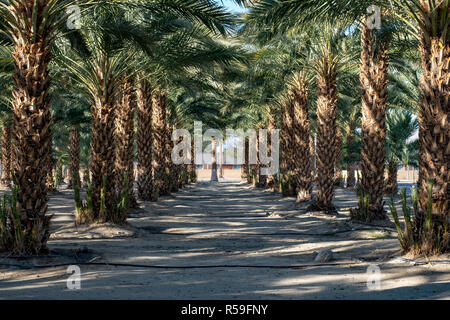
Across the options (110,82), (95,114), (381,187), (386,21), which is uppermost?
(386,21)

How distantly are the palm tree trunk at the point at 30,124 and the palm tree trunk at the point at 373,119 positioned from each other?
739 centimetres

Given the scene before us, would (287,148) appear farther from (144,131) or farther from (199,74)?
(144,131)

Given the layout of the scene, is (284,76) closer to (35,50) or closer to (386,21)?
(386,21)

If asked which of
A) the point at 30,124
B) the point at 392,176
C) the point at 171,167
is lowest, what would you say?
the point at 392,176

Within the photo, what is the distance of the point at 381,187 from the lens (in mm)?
11961

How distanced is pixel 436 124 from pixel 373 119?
164 inches

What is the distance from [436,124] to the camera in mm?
7641

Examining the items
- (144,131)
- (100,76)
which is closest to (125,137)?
(144,131)

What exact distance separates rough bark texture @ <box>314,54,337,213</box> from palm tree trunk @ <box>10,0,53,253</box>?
9.36 meters

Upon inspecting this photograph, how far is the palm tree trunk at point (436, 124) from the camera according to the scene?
297 inches

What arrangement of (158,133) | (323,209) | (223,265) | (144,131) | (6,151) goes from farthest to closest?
(6,151) < (158,133) < (144,131) < (323,209) < (223,265)

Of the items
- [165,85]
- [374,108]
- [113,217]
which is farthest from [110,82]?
[165,85]
